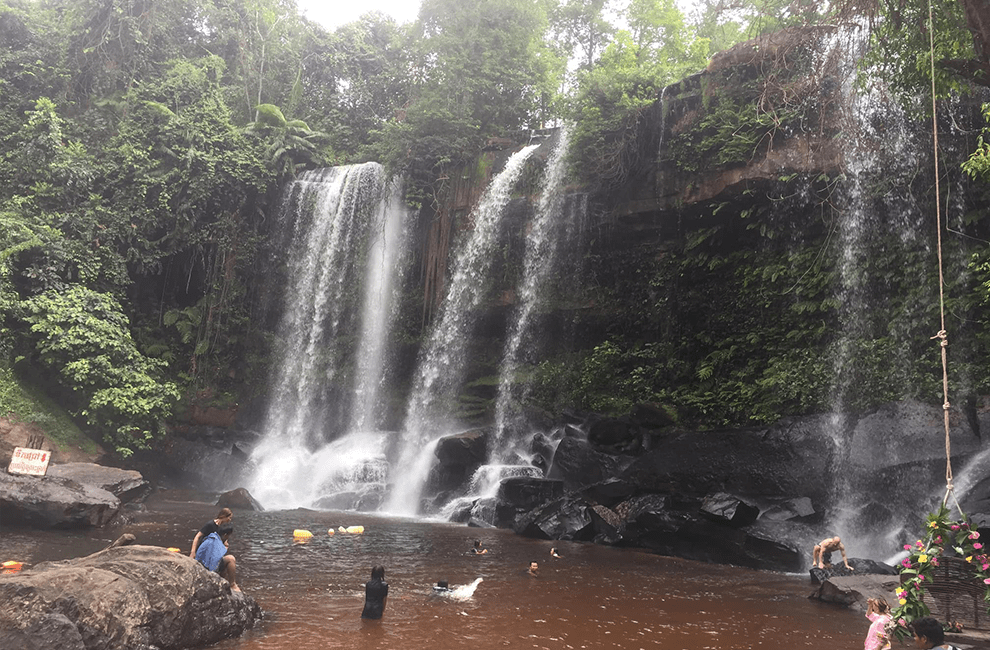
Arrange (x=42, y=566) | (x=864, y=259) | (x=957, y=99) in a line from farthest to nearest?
(x=864, y=259) < (x=957, y=99) < (x=42, y=566)

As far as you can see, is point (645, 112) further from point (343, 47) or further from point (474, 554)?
point (343, 47)

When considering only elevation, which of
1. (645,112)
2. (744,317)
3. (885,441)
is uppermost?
(645,112)

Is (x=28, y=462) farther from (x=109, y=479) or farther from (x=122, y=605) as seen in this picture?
(x=122, y=605)

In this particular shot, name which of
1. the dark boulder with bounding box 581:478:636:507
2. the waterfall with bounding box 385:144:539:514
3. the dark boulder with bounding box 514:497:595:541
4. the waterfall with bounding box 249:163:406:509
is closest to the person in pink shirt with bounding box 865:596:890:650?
the dark boulder with bounding box 514:497:595:541

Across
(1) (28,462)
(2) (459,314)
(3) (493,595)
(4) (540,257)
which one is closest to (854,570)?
(3) (493,595)

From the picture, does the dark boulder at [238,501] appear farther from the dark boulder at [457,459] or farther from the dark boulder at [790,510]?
the dark boulder at [790,510]

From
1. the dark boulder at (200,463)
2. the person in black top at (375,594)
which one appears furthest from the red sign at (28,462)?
the dark boulder at (200,463)

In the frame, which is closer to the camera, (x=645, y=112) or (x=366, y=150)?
(x=645, y=112)

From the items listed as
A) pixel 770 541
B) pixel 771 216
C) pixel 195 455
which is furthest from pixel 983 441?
pixel 195 455

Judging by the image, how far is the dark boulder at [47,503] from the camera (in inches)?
408

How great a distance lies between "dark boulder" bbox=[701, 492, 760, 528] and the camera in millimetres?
11258

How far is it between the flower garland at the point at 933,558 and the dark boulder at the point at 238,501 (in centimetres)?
1311

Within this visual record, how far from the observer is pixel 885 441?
12.1 metres

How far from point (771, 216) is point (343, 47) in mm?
21918
